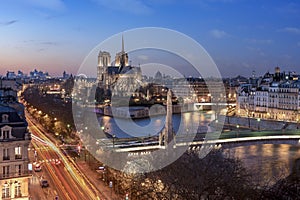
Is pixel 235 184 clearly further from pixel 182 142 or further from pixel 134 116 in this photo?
pixel 134 116

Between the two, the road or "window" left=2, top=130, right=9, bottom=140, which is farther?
the road

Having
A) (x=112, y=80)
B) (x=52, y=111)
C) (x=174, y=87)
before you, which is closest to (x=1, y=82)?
(x=52, y=111)

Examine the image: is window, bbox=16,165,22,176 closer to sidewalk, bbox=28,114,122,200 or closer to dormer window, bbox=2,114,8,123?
dormer window, bbox=2,114,8,123

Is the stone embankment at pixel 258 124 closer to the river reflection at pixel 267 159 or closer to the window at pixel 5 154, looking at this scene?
the river reflection at pixel 267 159

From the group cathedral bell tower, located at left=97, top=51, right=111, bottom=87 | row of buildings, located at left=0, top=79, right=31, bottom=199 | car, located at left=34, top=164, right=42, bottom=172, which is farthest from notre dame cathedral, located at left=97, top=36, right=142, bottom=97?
row of buildings, located at left=0, top=79, right=31, bottom=199

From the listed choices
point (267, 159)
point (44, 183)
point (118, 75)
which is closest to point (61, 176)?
point (44, 183)

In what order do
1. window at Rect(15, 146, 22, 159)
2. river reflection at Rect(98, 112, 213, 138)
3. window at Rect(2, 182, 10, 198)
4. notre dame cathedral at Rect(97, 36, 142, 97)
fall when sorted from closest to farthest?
1. window at Rect(2, 182, 10, 198)
2. window at Rect(15, 146, 22, 159)
3. river reflection at Rect(98, 112, 213, 138)
4. notre dame cathedral at Rect(97, 36, 142, 97)
